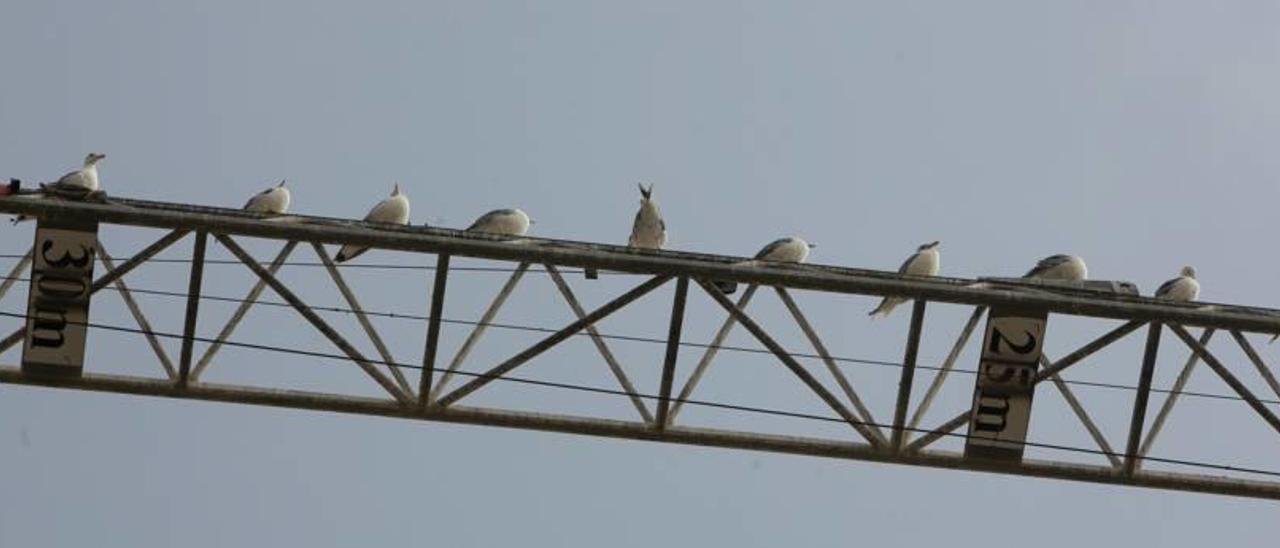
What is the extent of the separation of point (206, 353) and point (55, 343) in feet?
3.51

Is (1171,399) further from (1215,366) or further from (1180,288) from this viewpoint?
(1180,288)

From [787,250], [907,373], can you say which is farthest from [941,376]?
[787,250]

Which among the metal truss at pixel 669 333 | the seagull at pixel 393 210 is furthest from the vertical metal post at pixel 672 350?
the seagull at pixel 393 210

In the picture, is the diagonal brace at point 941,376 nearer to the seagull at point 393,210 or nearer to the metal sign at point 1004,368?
the metal sign at point 1004,368

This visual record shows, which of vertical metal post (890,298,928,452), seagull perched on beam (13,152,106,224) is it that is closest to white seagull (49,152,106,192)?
seagull perched on beam (13,152,106,224)

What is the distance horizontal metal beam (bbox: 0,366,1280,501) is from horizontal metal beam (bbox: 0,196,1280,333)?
1.10m

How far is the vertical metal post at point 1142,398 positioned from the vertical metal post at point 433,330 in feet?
16.0

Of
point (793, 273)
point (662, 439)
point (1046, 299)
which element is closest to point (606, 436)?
point (662, 439)

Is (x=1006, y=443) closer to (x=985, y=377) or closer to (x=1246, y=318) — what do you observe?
(x=985, y=377)

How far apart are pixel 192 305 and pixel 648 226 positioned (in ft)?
39.3

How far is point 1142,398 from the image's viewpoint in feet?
63.8

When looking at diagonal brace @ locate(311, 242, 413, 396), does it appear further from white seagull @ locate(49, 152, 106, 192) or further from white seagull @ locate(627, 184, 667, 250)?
white seagull @ locate(627, 184, 667, 250)

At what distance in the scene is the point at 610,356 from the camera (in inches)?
765

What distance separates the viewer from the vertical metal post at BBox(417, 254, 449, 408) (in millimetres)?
19047
